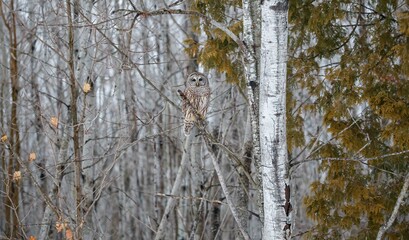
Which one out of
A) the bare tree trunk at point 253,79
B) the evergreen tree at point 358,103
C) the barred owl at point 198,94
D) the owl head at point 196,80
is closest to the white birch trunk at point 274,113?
the bare tree trunk at point 253,79

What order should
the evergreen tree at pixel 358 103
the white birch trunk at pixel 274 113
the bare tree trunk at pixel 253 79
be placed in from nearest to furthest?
the white birch trunk at pixel 274 113 < the bare tree trunk at pixel 253 79 < the evergreen tree at pixel 358 103

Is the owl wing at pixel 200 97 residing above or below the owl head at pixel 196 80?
below

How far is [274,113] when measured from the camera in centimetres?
436

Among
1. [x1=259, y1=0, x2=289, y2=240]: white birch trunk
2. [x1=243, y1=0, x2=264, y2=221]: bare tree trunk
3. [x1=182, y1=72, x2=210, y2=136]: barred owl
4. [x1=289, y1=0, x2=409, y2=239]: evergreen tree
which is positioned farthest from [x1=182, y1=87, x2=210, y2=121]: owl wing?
[x1=259, y1=0, x2=289, y2=240]: white birch trunk

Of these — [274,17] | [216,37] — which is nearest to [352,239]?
[216,37]

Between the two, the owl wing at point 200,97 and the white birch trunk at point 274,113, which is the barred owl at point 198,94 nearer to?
the owl wing at point 200,97

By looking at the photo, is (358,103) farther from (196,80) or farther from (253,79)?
(253,79)

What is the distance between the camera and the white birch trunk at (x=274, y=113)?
4.34m

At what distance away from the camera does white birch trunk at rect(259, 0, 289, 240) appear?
171 inches

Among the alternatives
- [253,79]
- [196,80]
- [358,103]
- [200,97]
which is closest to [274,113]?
[253,79]

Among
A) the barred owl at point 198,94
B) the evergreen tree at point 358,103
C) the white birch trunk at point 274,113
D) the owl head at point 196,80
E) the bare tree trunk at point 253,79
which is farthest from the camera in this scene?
the owl head at point 196,80

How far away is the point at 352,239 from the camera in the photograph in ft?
21.1

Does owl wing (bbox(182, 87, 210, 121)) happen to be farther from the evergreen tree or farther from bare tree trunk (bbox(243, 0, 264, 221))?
bare tree trunk (bbox(243, 0, 264, 221))

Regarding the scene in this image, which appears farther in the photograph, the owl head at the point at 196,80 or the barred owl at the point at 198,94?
the owl head at the point at 196,80
